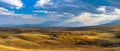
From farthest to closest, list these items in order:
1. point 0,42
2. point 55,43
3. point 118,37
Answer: point 118,37
point 55,43
point 0,42

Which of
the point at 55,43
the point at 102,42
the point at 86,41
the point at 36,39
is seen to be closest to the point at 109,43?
the point at 102,42

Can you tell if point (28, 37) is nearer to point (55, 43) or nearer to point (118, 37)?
point (55, 43)

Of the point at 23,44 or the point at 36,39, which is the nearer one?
the point at 23,44

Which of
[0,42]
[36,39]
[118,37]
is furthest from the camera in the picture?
[118,37]

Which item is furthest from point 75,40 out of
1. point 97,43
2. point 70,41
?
point 97,43

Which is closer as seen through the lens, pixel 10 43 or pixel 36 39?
pixel 10 43

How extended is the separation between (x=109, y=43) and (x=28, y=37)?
35969 mm

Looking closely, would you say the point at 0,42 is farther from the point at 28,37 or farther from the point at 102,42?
the point at 102,42

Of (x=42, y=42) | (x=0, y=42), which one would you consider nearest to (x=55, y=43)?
(x=42, y=42)

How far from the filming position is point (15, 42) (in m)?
109

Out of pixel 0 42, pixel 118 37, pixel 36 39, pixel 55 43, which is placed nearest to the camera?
pixel 0 42

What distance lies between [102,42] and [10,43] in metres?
42.2

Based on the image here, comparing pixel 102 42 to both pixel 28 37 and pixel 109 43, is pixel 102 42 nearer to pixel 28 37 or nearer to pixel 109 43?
pixel 109 43

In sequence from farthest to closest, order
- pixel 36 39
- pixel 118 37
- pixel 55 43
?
1. pixel 118 37
2. pixel 36 39
3. pixel 55 43
